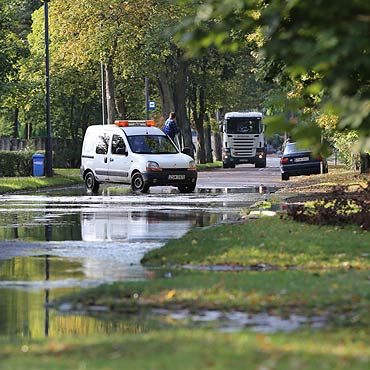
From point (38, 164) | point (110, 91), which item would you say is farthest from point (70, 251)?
point (110, 91)

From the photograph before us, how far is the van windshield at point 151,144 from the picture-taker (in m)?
38.5

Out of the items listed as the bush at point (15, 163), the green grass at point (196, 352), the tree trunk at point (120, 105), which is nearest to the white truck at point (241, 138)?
the tree trunk at point (120, 105)

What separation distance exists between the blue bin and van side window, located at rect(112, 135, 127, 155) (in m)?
13.7

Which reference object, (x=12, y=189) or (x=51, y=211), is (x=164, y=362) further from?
(x=12, y=189)

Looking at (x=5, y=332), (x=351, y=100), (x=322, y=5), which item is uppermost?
(x=322, y=5)

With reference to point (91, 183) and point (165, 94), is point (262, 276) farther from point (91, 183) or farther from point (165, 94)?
point (165, 94)

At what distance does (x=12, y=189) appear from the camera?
41.0 meters

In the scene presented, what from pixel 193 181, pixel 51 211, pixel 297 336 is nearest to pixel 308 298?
pixel 297 336

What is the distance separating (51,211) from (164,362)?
20.2 m

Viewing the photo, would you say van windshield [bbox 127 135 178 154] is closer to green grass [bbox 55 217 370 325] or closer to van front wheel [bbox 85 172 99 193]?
van front wheel [bbox 85 172 99 193]

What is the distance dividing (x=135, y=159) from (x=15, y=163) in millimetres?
19850

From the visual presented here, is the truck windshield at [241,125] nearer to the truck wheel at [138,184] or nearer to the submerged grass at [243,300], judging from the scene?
the truck wheel at [138,184]

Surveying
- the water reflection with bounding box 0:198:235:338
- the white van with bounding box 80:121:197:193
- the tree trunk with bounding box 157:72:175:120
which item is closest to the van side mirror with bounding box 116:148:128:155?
the white van with bounding box 80:121:197:193

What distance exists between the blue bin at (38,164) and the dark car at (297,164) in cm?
899
